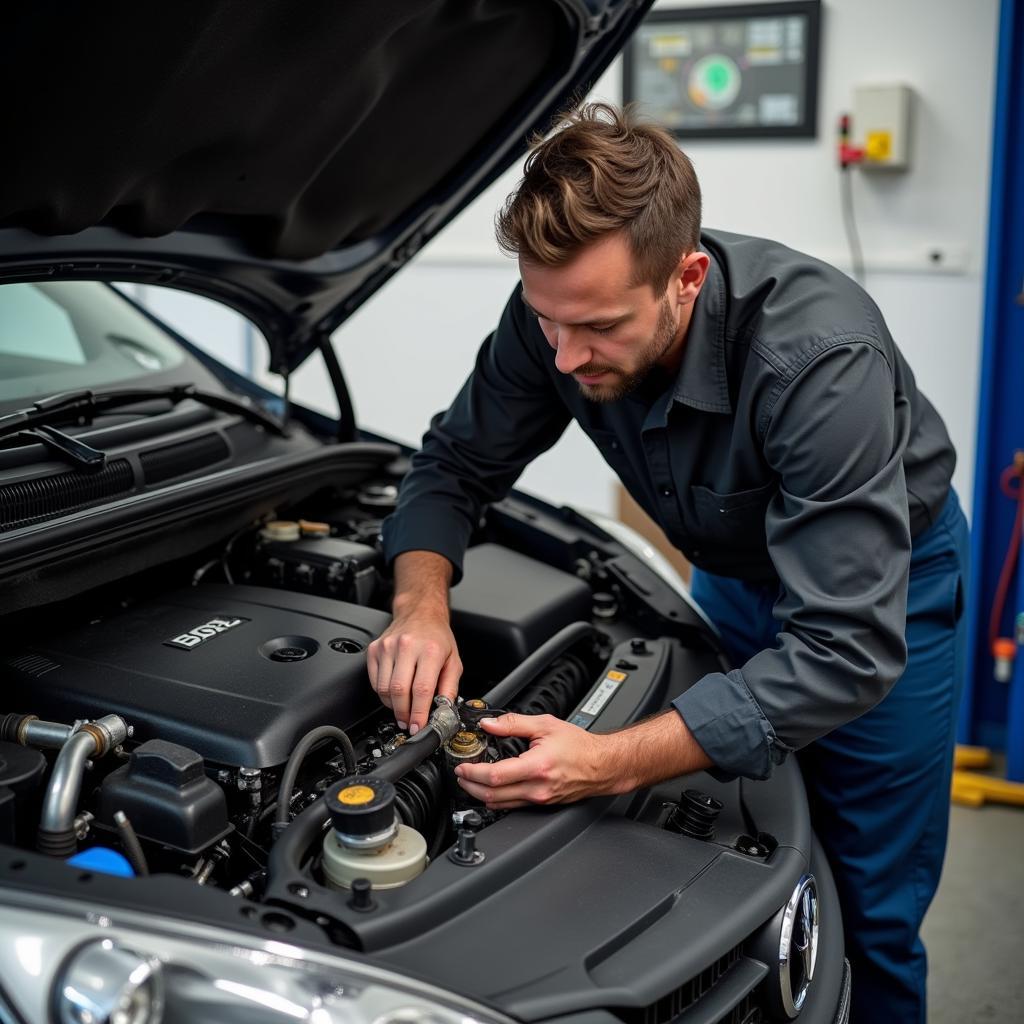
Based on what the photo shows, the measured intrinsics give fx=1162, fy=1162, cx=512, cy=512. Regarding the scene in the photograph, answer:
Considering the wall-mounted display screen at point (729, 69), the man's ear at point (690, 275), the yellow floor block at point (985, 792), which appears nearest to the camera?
the man's ear at point (690, 275)

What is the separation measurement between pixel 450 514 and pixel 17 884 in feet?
3.17

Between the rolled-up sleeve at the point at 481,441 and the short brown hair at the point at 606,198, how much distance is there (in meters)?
0.34

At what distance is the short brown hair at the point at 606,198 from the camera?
1.40 m

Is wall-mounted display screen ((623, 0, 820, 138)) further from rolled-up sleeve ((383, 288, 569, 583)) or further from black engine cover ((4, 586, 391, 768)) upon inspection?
black engine cover ((4, 586, 391, 768))

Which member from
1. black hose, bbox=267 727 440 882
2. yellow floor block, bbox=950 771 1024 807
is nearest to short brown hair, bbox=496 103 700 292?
black hose, bbox=267 727 440 882

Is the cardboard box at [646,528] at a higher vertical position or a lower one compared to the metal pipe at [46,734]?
lower

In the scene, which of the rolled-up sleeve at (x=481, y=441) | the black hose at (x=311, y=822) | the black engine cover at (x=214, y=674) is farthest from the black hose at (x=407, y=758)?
the rolled-up sleeve at (x=481, y=441)

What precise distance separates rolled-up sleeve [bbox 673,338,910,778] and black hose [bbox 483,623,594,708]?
A: 0.25 metres

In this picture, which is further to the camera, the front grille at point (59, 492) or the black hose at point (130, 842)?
the front grille at point (59, 492)

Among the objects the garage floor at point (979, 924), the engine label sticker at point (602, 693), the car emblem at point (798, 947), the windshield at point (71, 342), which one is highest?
the windshield at point (71, 342)

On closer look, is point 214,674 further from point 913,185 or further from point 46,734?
point 913,185

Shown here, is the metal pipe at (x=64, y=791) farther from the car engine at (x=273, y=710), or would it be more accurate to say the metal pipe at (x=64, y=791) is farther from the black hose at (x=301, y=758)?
the black hose at (x=301, y=758)

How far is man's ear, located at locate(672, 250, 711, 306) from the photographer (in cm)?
150

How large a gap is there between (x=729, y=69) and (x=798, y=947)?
3196mm
